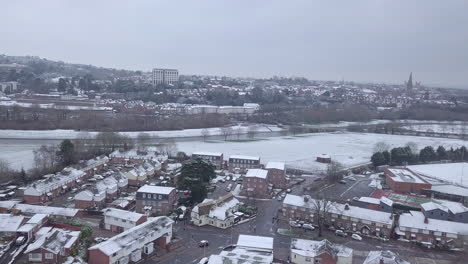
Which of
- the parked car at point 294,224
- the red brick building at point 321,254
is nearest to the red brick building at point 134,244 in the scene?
the red brick building at point 321,254

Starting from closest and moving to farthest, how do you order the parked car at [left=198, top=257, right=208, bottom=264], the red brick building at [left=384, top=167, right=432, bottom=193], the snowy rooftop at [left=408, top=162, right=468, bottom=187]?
the parked car at [left=198, top=257, right=208, bottom=264], the red brick building at [left=384, top=167, right=432, bottom=193], the snowy rooftop at [left=408, top=162, right=468, bottom=187]

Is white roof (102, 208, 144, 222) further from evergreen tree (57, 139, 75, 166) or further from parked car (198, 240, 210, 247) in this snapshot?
evergreen tree (57, 139, 75, 166)

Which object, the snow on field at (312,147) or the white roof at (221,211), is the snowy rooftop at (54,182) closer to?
the white roof at (221,211)

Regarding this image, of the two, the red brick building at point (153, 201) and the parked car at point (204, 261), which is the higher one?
the red brick building at point (153, 201)

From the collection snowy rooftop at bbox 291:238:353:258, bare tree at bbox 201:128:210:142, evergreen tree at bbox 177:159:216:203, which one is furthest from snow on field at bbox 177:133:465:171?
snowy rooftop at bbox 291:238:353:258

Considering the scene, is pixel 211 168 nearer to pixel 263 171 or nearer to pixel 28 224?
pixel 263 171
